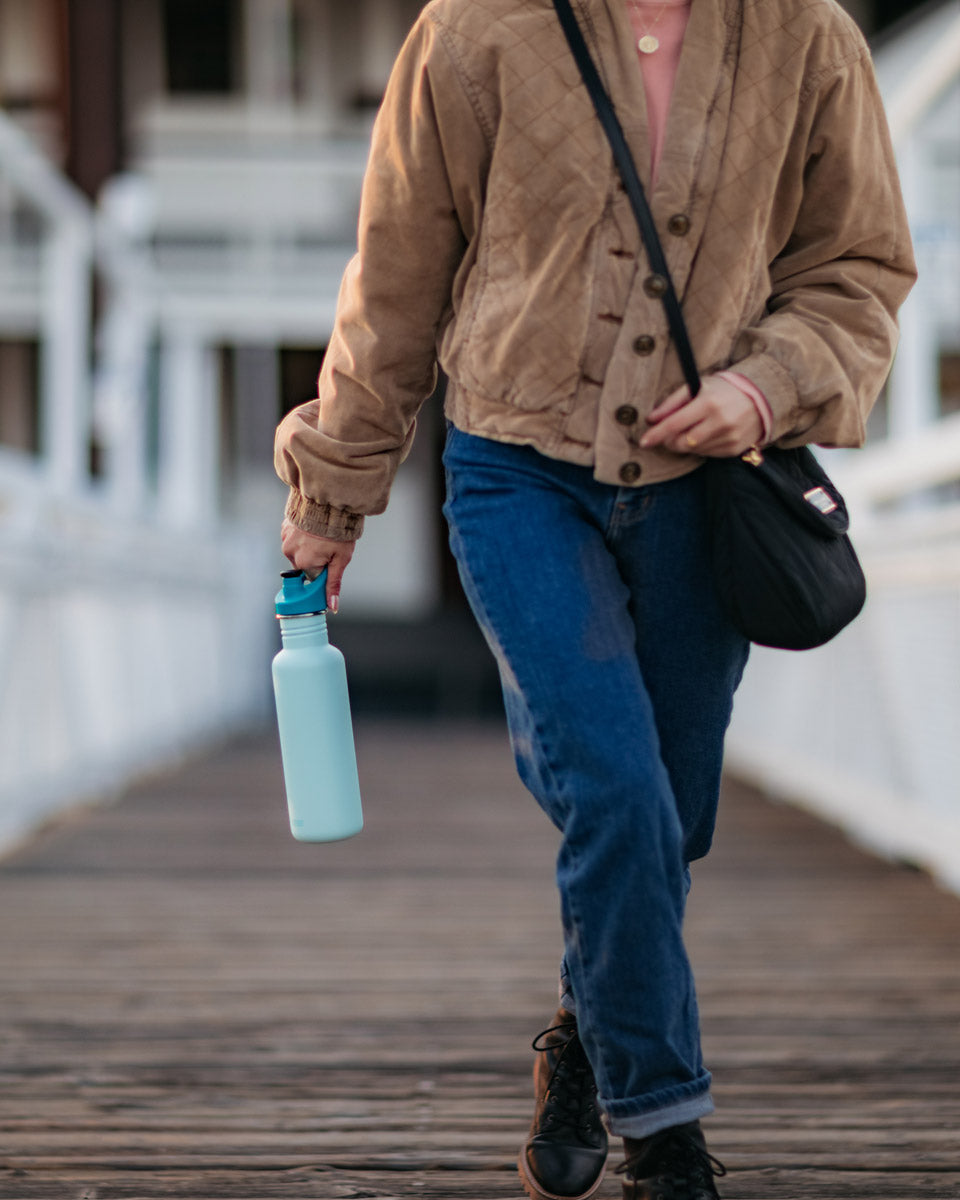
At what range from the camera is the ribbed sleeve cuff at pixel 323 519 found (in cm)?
199

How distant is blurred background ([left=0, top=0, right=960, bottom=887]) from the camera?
4734mm

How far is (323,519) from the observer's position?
1991 millimetres

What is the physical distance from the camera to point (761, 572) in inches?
66.2

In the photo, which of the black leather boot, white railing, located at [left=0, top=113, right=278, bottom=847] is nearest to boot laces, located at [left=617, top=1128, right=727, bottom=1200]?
the black leather boot

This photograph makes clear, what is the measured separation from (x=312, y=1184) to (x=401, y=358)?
117 centimetres

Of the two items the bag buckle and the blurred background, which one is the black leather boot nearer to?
the bag buckle

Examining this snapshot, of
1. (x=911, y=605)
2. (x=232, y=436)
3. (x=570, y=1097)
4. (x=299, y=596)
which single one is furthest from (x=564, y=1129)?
(x=232, y=436)

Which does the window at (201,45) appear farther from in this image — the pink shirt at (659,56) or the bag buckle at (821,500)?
the bag buckle at (821,500)

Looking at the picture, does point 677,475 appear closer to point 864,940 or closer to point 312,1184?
point 312,1184

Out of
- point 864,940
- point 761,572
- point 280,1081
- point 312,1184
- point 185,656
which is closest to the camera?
point 761,572

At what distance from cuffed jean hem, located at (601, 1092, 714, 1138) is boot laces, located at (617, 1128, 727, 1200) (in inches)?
1.3

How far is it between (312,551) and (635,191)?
2.17ft

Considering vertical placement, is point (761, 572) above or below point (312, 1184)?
above

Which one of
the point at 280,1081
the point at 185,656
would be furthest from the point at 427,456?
the point at 280,1081
